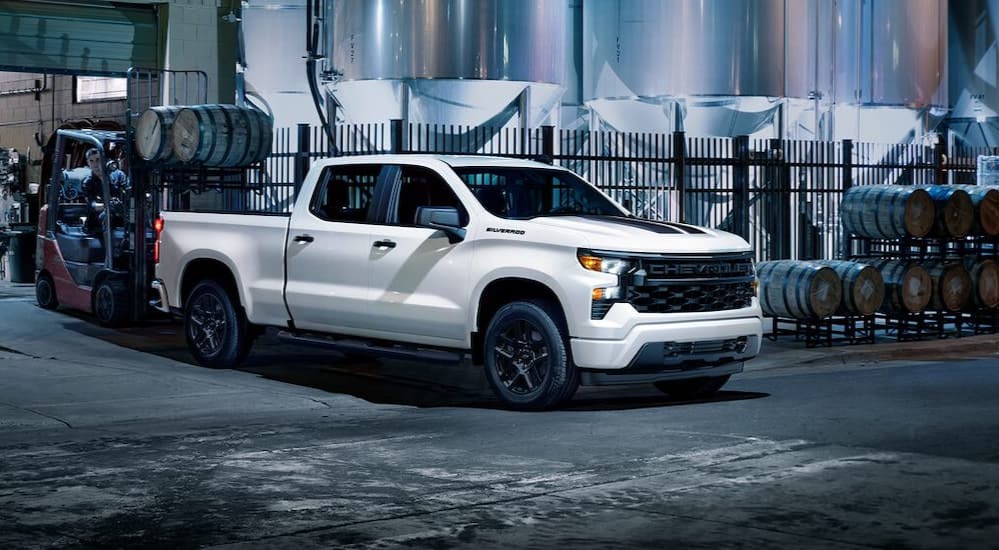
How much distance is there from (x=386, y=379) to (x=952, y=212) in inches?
302

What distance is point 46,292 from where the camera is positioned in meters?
20.9

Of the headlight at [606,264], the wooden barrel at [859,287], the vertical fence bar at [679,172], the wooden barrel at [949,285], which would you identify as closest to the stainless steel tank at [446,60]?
the vertical fence bar at [679,172]

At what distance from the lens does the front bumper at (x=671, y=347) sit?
11352mm

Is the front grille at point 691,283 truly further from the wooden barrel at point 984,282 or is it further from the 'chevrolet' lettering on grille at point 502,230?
the wooden barrel at point 984,282

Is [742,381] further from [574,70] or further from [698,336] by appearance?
[574,70]

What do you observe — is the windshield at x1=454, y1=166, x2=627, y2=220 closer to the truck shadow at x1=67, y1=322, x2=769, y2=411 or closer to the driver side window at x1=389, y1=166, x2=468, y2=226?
the driver side window at x1=389, y1=166, x2=468, y2=226

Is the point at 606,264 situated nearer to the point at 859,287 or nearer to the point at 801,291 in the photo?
the point at 801,291

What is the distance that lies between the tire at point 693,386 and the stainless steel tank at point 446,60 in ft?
31.4

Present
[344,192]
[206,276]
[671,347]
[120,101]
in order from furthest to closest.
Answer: [120,101], [206,276], [344,192], [671,347]

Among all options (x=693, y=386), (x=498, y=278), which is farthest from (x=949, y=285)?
(x=498, y=278)

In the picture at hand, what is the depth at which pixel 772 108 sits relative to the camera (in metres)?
24.8

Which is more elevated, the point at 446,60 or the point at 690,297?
the point at 446,60

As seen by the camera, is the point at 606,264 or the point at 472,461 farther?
the point at 606,264

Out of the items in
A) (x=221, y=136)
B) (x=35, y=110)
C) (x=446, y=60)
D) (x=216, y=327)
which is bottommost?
(x=216, y=327)
